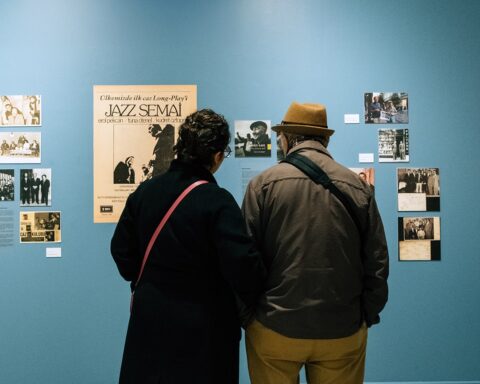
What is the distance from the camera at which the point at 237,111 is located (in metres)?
2.65

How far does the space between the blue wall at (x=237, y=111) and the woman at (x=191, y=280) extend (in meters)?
1.26

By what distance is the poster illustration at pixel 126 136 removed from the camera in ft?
8.71

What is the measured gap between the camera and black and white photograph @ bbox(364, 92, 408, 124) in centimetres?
265

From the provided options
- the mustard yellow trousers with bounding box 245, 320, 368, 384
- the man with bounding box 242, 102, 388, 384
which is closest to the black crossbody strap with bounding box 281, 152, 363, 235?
the man with bounding box 242, 102, 388, 384

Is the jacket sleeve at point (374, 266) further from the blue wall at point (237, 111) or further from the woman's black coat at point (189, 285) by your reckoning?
the blue wall at point (237, 111)

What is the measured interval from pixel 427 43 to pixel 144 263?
2.35 metres

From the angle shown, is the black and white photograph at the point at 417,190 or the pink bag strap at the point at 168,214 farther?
the black and white photograph at the point at 417,190

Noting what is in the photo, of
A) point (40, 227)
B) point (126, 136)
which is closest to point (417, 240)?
point (126, 136)

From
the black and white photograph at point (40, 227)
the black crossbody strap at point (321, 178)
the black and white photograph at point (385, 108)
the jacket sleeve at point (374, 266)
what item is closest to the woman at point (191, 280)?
the black crossbody strap at point (321, 178)

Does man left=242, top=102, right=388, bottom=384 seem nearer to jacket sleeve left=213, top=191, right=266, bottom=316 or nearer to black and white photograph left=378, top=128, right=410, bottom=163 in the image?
jacket sleeve left=213, top=191, right=266, bottom=316

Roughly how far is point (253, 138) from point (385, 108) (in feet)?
2.88

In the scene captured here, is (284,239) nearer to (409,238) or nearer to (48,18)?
(409,238)

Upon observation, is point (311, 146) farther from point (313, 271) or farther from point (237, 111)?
point (237, 111)

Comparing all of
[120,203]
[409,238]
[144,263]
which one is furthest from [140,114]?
[409,238]
